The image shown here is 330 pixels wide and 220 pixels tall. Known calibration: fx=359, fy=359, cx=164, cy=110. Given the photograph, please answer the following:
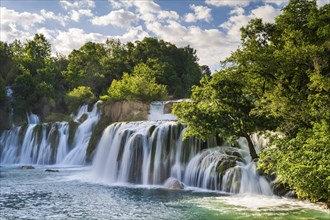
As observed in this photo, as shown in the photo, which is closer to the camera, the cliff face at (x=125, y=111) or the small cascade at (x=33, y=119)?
the cliff face at (x=125, y=111)

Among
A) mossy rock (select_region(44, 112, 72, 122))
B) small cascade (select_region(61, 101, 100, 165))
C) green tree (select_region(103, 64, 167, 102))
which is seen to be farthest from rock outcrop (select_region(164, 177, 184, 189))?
mossy rock (select_region(44, 112, 72, 122))

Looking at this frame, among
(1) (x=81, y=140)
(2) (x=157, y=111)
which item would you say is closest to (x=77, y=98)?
(1) (x=81, y=140)

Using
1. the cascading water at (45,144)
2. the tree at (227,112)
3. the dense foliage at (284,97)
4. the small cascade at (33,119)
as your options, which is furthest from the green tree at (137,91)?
the tree at (227,112)

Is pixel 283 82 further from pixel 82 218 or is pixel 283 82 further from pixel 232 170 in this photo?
pixel 82 218

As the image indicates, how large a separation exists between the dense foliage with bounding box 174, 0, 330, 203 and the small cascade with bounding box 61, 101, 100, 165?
17.8 metres

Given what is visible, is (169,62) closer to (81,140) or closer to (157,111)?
(157,111)

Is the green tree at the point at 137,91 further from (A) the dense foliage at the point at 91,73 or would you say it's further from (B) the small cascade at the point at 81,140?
(B) the small cascade at the point at 81,140

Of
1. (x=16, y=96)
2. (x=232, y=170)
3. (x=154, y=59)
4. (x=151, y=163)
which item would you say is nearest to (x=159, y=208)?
(x=232, y=170)

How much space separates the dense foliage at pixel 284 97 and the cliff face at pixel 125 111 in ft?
61.3

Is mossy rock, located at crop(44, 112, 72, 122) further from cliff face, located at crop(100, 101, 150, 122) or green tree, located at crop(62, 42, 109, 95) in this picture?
green tree, located at crop(62, 42, 109, 95)

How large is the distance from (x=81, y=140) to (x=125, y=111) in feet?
18.5

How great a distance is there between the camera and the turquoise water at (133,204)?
570 inches

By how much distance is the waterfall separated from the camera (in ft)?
Answer: 62.8

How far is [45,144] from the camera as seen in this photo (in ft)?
122
